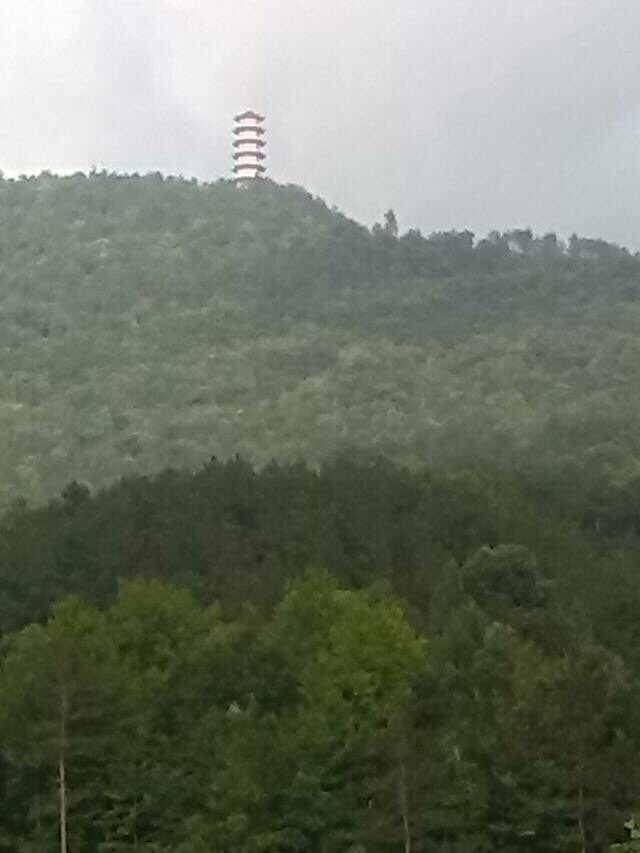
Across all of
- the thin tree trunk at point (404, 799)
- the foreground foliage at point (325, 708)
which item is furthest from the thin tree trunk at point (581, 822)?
the thin tree trunk at point (404, 799)

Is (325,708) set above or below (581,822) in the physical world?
above

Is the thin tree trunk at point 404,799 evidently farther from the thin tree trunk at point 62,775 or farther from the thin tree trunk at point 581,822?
the thin tree trunk at point 62,775

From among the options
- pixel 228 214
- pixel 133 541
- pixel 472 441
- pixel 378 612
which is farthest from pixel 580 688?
pixel 228 214

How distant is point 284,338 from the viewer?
130 m

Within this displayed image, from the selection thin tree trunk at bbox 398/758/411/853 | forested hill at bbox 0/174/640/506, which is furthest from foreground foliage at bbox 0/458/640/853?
forested hill at bbox 0/174/640/506

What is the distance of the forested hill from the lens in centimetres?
9938

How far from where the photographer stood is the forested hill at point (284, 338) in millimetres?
99375

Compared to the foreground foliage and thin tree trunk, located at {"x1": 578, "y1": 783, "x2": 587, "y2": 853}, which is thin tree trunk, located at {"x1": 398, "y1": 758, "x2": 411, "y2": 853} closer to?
the foreground foliage

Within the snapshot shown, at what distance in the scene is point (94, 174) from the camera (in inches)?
7111

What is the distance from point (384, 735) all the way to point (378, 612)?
8.83 metres

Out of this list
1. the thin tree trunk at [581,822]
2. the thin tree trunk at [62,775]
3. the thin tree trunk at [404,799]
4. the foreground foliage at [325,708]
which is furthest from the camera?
the thin tree trunk at [62,775]

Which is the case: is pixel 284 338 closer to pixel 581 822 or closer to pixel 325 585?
pixel 325 585

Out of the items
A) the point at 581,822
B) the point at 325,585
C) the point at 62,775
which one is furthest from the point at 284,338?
the point at 581,822

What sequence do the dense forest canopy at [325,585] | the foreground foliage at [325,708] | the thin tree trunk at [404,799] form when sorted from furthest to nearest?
the dense forest canopy at [325,585]
the foreground foliage at [325,708]
the thin tree trunk at [404,799]
